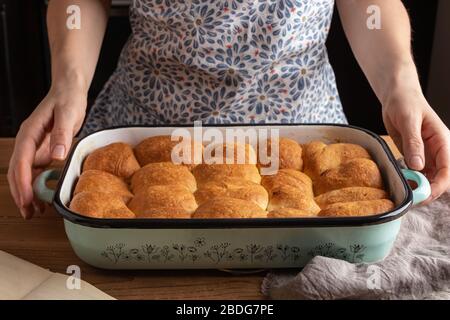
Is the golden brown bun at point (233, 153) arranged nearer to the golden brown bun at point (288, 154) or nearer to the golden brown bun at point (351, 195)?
the golden brown bun at point (288, 154)

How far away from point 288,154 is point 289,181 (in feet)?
0.27

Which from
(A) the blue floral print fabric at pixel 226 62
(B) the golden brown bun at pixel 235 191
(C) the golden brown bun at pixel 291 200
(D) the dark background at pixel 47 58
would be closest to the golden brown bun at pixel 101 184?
(B) the golden brown bun at pixel 235 191

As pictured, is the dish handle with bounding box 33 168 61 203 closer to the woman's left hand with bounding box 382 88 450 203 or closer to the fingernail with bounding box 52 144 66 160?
the fingernail with bounding box 52 144 66 160

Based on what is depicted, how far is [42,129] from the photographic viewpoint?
1035 mm

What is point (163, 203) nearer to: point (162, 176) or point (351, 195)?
point (162, 176)

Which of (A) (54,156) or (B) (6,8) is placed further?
(B) (6,8)

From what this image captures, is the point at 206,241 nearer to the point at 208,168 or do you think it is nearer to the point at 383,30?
the point at 208,168

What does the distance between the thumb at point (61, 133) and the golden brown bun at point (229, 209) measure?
0.77 ft

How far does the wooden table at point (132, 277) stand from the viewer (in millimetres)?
860

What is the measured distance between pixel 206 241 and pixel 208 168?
21 centimetres

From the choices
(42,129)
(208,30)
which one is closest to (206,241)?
(42,129)

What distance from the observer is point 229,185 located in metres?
0.96

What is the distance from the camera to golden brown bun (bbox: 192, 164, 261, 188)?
998 mm

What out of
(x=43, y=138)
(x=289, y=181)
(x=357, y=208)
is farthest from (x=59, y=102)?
(x=357, y=208)
